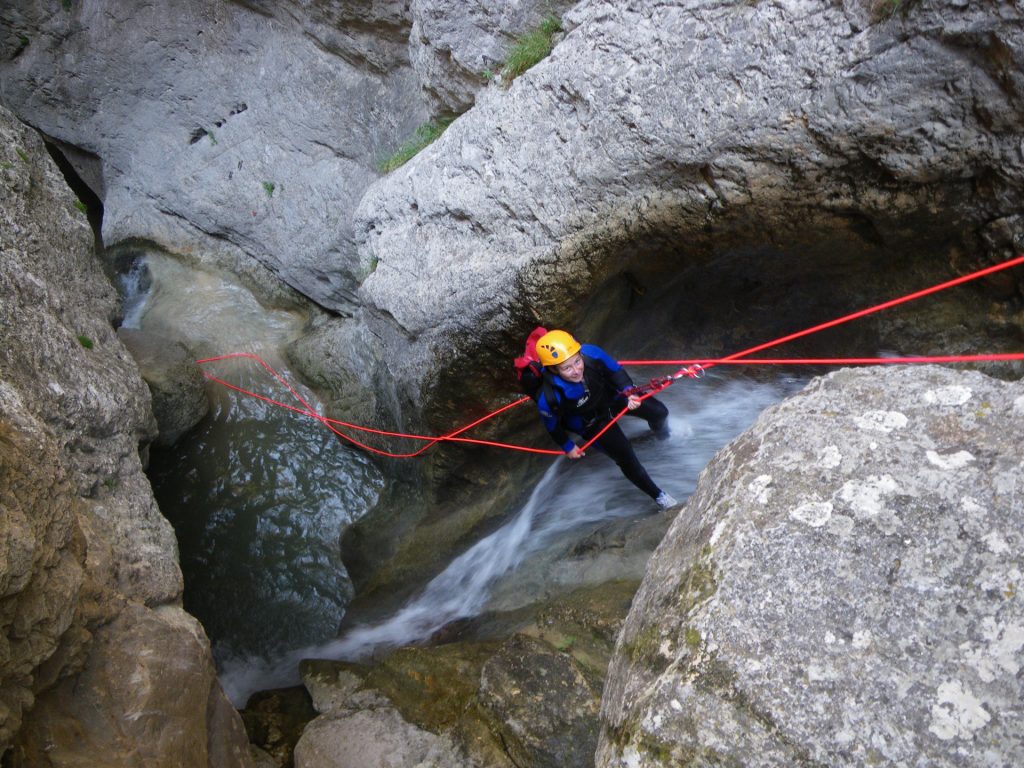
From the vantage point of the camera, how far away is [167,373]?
7207mm

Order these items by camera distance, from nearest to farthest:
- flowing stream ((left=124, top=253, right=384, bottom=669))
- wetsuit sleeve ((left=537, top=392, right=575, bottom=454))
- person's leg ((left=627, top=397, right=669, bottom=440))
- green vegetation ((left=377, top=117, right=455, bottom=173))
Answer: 1. wetsuit sleeve ((left=537, top=392, right=575, bottom=454))
2. person's leg ((left=627, top=397, right=669, bottom=440))
3. green vegetation ((left=377, top=117, right=455, bottom=173))
4. flowing stream ((left=124, top=253, right=384, bottom=669))

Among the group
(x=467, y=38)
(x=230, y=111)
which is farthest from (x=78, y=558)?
(x=230, y=111)

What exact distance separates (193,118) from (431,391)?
Answer: 18.0 feet

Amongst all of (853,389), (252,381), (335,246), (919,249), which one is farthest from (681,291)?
(252,381)

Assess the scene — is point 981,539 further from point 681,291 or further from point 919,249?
point 681,291

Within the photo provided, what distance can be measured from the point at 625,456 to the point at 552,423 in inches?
28.9

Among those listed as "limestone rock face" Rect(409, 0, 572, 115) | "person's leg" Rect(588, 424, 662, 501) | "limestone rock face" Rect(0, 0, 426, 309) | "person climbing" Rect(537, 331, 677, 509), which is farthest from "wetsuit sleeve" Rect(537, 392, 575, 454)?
"limestone rock face" Rect(0, 0, 426, 309)

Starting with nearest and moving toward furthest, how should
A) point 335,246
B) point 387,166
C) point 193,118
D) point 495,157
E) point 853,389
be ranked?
point 853,389, point 495,157, point 387,166, point 335,246, point 193,118

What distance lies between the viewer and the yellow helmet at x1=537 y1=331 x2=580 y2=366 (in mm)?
4891

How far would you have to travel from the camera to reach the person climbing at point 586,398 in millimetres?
4938

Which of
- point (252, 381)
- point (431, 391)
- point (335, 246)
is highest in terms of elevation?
point (335, 246)

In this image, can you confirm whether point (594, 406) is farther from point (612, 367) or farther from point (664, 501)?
point (664, 501)

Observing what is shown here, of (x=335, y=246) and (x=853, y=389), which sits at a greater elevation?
(x=853, y=389)

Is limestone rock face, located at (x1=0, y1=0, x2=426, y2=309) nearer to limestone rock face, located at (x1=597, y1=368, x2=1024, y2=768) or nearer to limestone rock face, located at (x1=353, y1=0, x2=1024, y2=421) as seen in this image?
limestone rock face, located at (x1=353, y1=0, x2=1024, y2=421)
